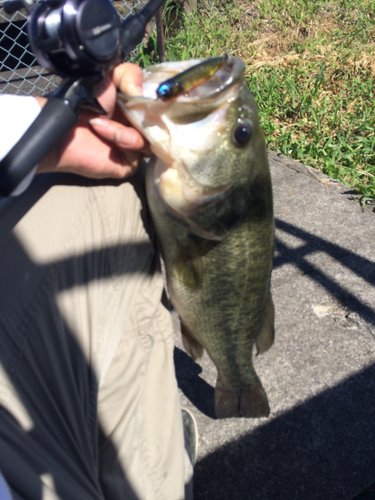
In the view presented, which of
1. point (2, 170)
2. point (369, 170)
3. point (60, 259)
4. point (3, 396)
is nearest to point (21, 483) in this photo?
point (3, 396)

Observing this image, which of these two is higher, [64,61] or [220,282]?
[64,61]

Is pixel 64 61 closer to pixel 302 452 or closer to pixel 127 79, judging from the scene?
pixel 127 79

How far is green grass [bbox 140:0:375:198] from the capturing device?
4785mm

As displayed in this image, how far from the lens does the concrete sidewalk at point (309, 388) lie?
Result: 2.19 meters

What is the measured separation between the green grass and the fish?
9.94 ft

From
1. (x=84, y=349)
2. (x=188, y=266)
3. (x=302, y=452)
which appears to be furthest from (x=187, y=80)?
(x=302, y=452)

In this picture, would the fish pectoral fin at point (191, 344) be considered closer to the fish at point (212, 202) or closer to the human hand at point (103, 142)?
the fish at point (212, 202)

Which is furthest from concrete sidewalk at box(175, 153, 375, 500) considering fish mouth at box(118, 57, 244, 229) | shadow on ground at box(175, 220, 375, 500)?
fish mouth at box(118, 57, 244, 229)

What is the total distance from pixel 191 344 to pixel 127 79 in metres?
0.94

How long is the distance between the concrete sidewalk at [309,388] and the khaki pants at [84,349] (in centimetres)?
80

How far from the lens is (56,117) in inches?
43.7

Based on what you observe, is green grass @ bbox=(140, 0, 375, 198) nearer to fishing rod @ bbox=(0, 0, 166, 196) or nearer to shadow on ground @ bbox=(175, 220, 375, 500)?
shadow on ground @ bbox=(175, 220, 375, 500)

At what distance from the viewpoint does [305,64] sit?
19.5 feet

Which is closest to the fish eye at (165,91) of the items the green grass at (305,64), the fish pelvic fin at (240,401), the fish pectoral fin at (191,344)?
the fish pectoral fin at (191,344)
